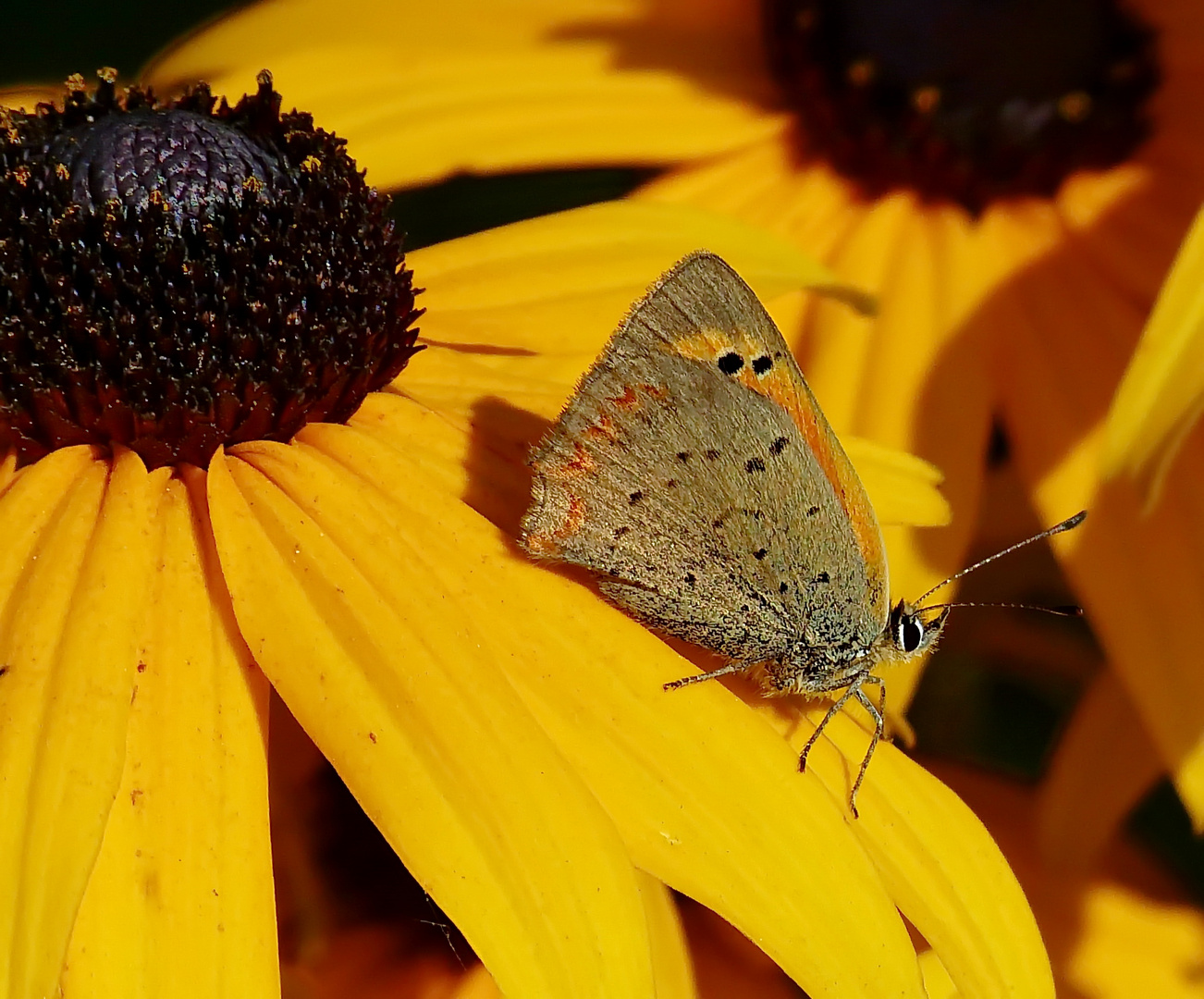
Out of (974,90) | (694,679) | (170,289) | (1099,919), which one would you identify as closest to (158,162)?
(170,289)

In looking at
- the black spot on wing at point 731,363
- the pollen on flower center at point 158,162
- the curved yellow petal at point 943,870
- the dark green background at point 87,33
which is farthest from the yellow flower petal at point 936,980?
the dark green background at point 87,33

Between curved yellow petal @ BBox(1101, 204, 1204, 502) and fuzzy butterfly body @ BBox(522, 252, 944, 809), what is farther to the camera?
fuzzy butterfly body @ BBox(522, 252, 944, 809)

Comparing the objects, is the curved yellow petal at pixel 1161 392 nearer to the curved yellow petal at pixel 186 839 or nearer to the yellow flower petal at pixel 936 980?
the yellow flower petal at pixel 936 980

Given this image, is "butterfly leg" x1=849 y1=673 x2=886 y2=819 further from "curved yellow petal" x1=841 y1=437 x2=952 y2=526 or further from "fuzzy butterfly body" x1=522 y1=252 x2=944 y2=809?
"curved yellow petal" x1=841 y1=437 x2=952 y2=526

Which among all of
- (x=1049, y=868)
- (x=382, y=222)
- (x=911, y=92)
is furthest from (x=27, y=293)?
(x=1049, y=868)

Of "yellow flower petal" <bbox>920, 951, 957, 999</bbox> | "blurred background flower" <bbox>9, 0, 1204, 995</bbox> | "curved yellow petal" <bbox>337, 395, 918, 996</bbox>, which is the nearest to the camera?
"curved yellow petal" <bbox>337, 395, 918, 996</bbox>

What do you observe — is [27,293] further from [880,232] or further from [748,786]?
[880,232]

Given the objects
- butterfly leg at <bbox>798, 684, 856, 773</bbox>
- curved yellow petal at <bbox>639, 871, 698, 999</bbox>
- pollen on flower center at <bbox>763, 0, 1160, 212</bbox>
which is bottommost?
curved yellow petal at <bbox>639, 871, 698, 999</bbox>

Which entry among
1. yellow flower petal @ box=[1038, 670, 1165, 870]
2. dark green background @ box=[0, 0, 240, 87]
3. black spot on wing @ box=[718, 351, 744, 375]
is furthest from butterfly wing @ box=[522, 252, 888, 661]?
dark green background @ box=[0, 0, 240, 87]
